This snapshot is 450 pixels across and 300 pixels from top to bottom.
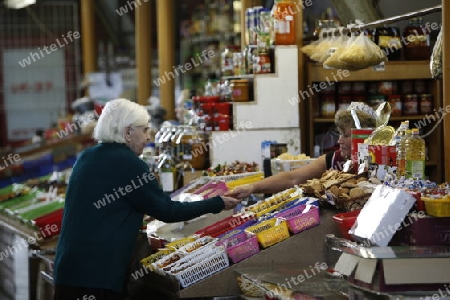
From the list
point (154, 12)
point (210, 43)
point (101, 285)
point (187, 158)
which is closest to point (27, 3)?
point (154, 12)

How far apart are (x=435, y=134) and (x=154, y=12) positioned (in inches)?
407

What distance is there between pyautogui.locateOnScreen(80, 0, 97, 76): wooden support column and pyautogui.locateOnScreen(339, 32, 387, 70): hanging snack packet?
9085 mm

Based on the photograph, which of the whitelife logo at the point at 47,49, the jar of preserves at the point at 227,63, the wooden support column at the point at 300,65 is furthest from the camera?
the whitelife logo at the point at 47,49

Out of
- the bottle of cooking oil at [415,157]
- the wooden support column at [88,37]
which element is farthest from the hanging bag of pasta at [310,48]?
the wooden support column at [88,37]

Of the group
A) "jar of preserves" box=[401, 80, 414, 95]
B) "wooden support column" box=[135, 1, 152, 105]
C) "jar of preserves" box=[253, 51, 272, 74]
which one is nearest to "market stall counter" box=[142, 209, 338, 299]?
"jar of preserves" box=[253, 51, 272, 74]

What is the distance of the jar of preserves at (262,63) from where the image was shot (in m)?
7.08

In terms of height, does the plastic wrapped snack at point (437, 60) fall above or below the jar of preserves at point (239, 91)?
above

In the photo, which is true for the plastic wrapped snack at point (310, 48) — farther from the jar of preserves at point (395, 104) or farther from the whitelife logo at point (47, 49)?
the whitelife logo at point (47, 49)

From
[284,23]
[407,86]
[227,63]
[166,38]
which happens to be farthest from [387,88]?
[166,38]

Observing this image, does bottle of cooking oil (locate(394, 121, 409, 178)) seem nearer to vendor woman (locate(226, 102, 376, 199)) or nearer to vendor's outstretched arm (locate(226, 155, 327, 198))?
vendor woman (locate(226, 102, 376, 199))

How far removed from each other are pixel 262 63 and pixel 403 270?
14.1ft

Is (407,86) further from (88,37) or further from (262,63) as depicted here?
(88,37)

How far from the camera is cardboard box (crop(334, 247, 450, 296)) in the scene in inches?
116

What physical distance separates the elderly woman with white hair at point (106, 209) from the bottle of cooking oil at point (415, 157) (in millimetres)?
1156
